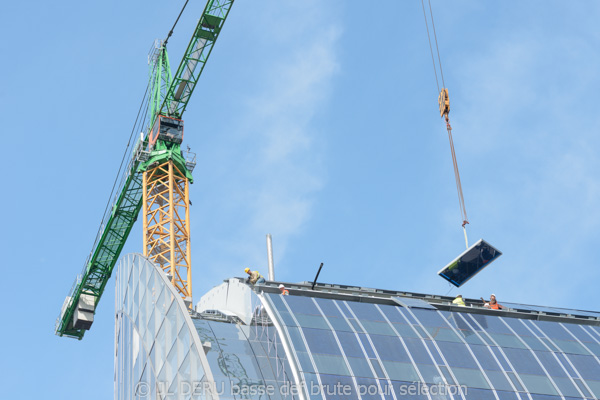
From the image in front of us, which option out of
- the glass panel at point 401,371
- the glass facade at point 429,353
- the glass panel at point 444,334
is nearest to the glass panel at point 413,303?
the glass facade at point 429,353

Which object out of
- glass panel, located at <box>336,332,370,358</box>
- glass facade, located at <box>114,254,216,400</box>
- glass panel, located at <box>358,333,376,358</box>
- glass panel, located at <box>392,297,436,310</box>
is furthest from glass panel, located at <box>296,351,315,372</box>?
glass panel, located at <box>392,297,436,310</box>

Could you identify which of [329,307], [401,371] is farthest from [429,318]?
[401,371]

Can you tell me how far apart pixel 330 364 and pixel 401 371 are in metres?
3.69

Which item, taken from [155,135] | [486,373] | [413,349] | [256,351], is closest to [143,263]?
[256,351]

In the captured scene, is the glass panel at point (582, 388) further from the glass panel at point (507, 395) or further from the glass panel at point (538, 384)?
the glass panel at point (507, 395)

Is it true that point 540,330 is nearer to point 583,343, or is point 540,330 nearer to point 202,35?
point 583,343

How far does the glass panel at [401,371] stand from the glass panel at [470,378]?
224cm

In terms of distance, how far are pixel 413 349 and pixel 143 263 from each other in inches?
668

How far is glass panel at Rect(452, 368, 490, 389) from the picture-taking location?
46.9 meters

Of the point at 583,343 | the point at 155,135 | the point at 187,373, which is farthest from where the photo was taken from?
the point at 155,135

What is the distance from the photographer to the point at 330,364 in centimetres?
4531

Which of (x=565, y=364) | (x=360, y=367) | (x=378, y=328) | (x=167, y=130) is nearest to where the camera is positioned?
(x=360, y=367)

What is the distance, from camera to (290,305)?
49906 mm

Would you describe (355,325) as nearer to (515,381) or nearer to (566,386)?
(515,381)
